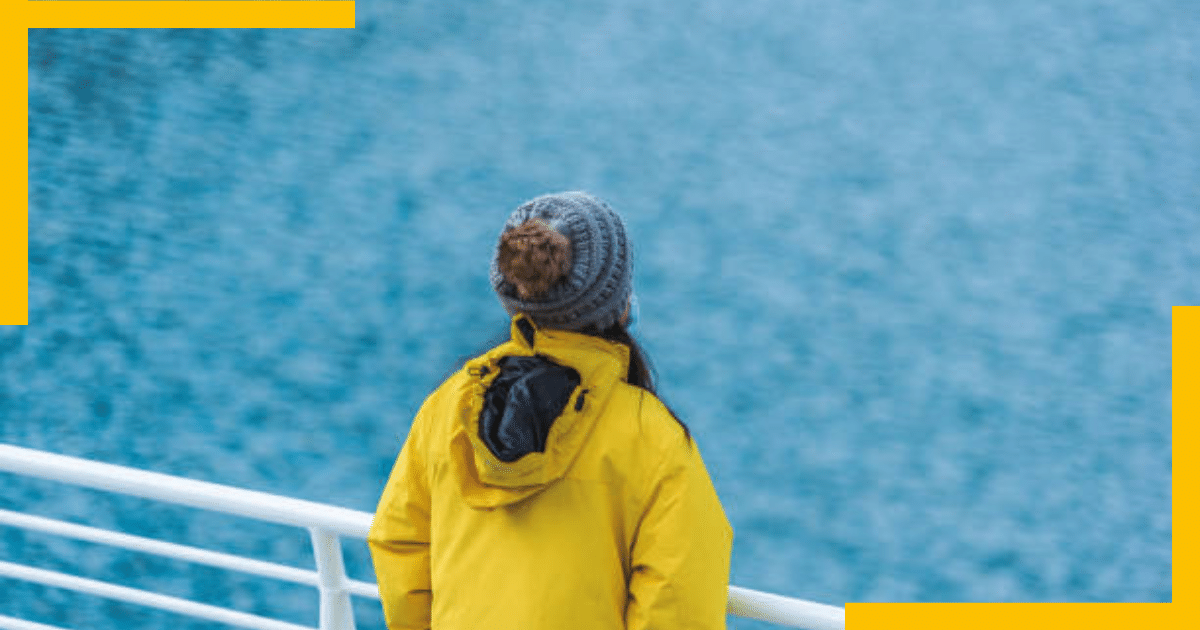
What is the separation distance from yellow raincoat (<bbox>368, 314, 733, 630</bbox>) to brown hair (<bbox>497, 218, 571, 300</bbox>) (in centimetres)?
7

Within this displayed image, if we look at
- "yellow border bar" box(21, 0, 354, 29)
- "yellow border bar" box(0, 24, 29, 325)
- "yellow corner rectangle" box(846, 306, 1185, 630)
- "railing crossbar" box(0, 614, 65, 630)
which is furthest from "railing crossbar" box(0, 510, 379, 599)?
"yellow border bar" box(21, 0, 354, 29)

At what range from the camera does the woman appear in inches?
43.1

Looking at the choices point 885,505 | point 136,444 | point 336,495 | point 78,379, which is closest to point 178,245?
point 78,379

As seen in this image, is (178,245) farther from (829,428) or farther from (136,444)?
(829,428)

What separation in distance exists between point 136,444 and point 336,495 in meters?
0.64

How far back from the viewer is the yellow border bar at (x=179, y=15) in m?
5.09

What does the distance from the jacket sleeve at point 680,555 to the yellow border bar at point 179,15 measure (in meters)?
4.39

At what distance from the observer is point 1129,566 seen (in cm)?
315

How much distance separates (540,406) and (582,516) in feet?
0.41

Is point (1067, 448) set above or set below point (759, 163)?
below

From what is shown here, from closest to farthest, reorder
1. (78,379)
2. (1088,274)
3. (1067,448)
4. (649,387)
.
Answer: (649,387) → (1067,448) → (78,379) → (1088,274)

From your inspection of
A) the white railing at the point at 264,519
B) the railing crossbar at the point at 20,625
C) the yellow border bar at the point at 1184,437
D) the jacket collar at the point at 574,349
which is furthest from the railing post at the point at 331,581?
the yellow border bar at the point at 1184,437

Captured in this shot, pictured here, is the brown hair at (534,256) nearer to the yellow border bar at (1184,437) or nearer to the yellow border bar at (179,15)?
the yellow border bar at (1184,437)

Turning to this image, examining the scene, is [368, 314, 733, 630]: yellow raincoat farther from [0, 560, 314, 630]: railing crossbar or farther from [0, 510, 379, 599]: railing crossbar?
[0, 560, 314, 630]: railing crossbar
